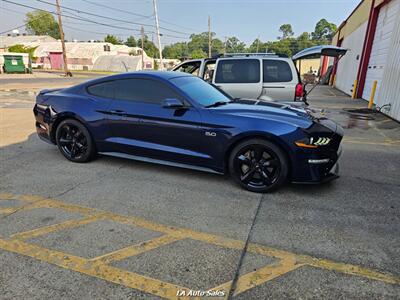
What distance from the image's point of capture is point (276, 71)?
6.70m

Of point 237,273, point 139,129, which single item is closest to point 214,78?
point 139,129

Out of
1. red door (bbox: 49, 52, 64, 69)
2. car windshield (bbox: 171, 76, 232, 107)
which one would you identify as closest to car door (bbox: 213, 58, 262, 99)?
car windshield (bbox: 171, 76, 232, 107)

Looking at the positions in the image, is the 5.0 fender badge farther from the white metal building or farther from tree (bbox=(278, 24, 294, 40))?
tree (bbox=(278, 24, 294, 40))

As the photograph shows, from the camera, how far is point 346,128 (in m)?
8.23

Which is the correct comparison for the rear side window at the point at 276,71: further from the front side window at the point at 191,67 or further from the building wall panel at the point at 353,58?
the building wall panel at the point at 353,58

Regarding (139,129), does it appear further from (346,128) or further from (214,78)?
(346,128)

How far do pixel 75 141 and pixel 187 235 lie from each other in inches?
115

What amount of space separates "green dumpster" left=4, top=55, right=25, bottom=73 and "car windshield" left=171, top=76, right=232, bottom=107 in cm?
3968

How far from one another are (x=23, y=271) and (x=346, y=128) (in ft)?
27.1

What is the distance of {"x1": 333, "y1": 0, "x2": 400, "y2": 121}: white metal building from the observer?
10.0 metres

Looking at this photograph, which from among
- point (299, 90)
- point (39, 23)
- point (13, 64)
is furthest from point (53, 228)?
point (39, 23)

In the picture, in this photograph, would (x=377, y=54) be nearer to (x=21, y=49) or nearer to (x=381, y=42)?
(x=381, y=42)

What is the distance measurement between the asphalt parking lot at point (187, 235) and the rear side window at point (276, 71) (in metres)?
2.81

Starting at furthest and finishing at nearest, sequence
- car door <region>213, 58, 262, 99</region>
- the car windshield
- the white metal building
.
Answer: the white metal building
car door <region>213, 58, 262, 99</region>
the car windshield
